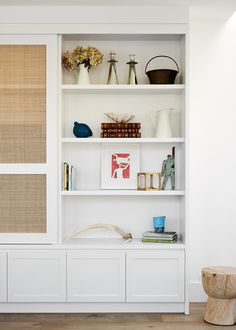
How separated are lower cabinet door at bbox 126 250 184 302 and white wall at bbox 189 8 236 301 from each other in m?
0.49

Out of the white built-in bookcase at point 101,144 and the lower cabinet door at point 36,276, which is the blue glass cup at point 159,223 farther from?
the lower cabinet door at point 36,276

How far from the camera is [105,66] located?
4.76 meters

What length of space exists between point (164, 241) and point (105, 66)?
1.67 metres

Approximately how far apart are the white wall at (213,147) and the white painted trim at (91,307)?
20.3 inches

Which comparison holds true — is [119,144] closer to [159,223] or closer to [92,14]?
[159,223]

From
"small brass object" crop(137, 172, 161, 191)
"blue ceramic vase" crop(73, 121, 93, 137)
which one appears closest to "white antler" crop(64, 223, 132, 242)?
"small brass object" crop(137, 172, 161, 191)

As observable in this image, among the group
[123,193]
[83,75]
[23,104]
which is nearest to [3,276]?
[123,193]

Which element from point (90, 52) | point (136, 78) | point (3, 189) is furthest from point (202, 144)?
point (3, 189)

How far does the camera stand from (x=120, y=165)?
15.4 feet

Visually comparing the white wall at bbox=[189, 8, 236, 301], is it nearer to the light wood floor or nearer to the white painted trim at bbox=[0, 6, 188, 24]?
the white painted trim at bbox=[0, 6, 188, 24]

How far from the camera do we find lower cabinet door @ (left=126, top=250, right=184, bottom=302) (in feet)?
14.3

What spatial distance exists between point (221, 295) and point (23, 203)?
1789 mm

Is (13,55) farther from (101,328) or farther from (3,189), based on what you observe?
(101,328)

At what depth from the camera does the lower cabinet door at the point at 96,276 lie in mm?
4355
